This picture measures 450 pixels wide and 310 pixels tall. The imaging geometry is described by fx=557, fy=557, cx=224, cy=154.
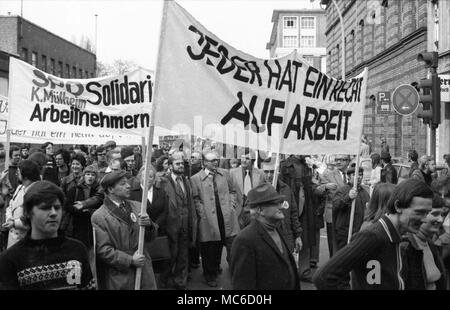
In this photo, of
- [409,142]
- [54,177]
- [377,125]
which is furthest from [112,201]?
[377,125]

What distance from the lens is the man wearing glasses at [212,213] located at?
8.22 m

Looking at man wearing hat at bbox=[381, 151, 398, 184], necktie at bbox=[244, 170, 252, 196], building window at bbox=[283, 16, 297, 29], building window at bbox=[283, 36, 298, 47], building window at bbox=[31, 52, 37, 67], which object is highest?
building window at bbox=[283, 16, 297, 29]

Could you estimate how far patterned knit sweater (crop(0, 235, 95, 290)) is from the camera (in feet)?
10.5

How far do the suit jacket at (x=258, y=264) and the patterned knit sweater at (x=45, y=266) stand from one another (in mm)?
1016

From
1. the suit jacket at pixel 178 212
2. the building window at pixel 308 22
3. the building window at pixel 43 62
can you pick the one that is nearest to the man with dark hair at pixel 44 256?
the suit jacket at pixel 178 212

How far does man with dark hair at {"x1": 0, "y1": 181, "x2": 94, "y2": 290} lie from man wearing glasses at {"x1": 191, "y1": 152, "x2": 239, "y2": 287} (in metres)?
4.77

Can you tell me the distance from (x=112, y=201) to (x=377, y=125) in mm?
24851

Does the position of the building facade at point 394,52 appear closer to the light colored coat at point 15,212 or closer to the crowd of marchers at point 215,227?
the crowd of marchers at point 215,227

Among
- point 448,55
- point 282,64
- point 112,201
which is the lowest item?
point 112,201

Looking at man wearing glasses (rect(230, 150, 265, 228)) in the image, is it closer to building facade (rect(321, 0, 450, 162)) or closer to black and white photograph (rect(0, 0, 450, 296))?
black and white photograph (rect(0, 0, 450, 296))

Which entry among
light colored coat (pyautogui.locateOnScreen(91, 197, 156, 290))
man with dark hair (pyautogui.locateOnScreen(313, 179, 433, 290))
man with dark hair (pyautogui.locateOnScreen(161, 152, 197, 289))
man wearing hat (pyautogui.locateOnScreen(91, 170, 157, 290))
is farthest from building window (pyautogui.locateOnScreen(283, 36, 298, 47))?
man with dark hair (pyautogui.locateOnScreen(313, 179, 433, 290))

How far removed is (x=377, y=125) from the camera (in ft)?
92.7

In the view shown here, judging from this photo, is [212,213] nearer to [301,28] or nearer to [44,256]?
[44,256]
